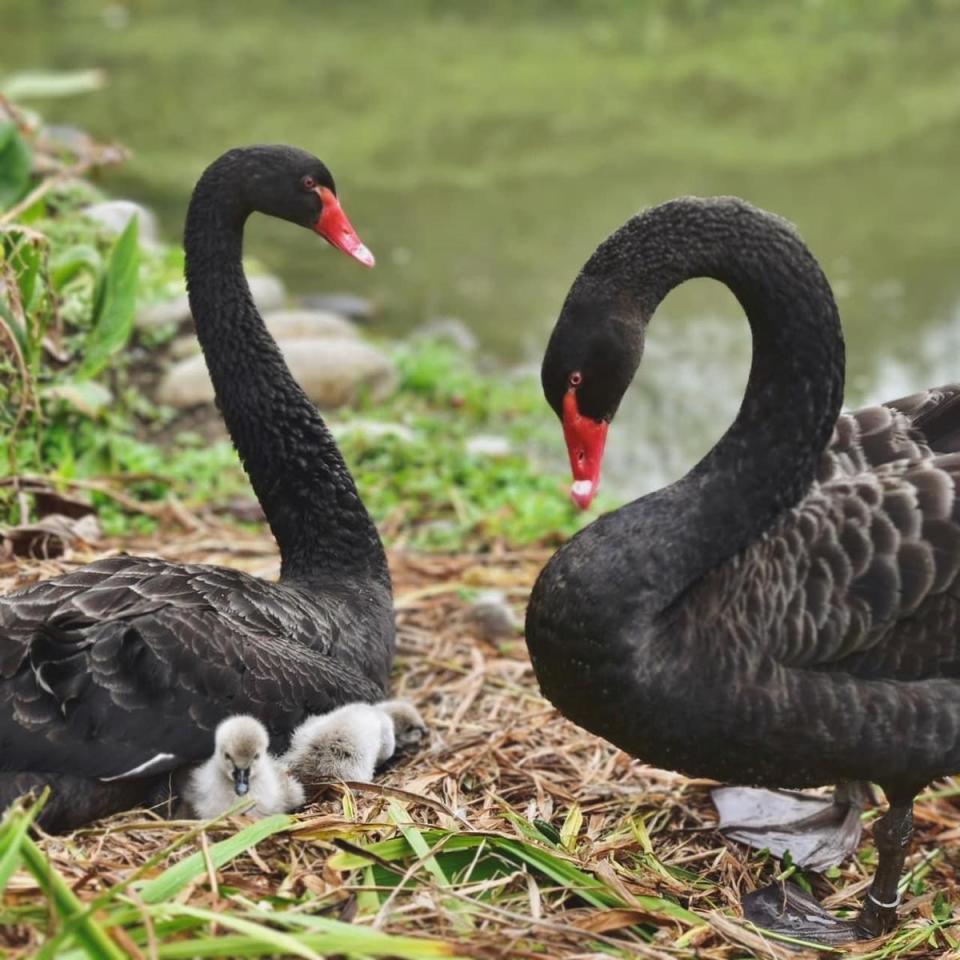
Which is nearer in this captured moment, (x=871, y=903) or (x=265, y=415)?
(x=871, y=903)

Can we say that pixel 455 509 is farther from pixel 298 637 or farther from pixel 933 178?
pixel 933 178

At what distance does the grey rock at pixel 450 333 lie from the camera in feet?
22.2

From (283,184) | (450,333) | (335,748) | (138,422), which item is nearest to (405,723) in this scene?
(335,748)

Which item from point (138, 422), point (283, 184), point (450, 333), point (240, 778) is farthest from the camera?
point (450, 333)

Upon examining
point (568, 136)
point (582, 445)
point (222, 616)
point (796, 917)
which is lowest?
point (796, 917)

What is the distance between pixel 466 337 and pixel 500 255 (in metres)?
1.39

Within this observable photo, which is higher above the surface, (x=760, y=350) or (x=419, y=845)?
(x=760, y=350)

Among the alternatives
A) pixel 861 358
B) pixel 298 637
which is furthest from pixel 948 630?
pixel 861 358

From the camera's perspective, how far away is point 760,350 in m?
2.78

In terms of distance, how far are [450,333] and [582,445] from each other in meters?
4.23

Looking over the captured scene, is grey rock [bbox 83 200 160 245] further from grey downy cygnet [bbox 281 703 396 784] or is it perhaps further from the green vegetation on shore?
grey downy cygnet [bbox 281 703 396 784]

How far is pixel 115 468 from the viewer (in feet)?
15.2

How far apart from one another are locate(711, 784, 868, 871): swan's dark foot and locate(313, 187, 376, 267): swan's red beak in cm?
154

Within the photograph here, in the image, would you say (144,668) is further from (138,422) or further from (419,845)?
(138,422)
